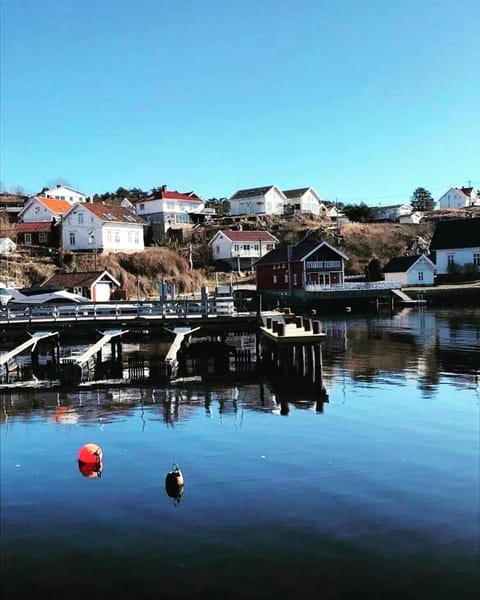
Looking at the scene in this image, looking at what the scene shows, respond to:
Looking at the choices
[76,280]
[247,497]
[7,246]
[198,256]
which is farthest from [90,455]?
[198,256]

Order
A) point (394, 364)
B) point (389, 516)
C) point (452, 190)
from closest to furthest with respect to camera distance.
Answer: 1. point (389, 516)
2. point (394, 364)
3. point (452, 190)

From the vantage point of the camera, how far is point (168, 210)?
A: 110688 mm

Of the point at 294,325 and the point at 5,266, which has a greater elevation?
the point at 5,266

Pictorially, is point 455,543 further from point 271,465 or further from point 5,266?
point 5,266

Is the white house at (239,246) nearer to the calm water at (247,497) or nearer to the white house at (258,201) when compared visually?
the white house at (258,201)

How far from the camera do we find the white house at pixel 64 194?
11931 cm

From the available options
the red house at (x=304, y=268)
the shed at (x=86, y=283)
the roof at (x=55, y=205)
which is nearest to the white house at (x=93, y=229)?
the roof at (x=55, y=205)

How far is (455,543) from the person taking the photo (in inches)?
379

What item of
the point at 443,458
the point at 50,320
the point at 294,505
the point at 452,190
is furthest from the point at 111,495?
the point at 452,190

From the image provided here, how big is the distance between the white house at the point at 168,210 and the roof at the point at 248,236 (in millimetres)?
11443

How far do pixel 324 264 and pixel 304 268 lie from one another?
3114 millimetres

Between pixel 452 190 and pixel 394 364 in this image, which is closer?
pixel 394 364

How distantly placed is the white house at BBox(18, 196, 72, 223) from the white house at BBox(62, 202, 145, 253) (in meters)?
7.98

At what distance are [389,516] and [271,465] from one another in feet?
11.7
